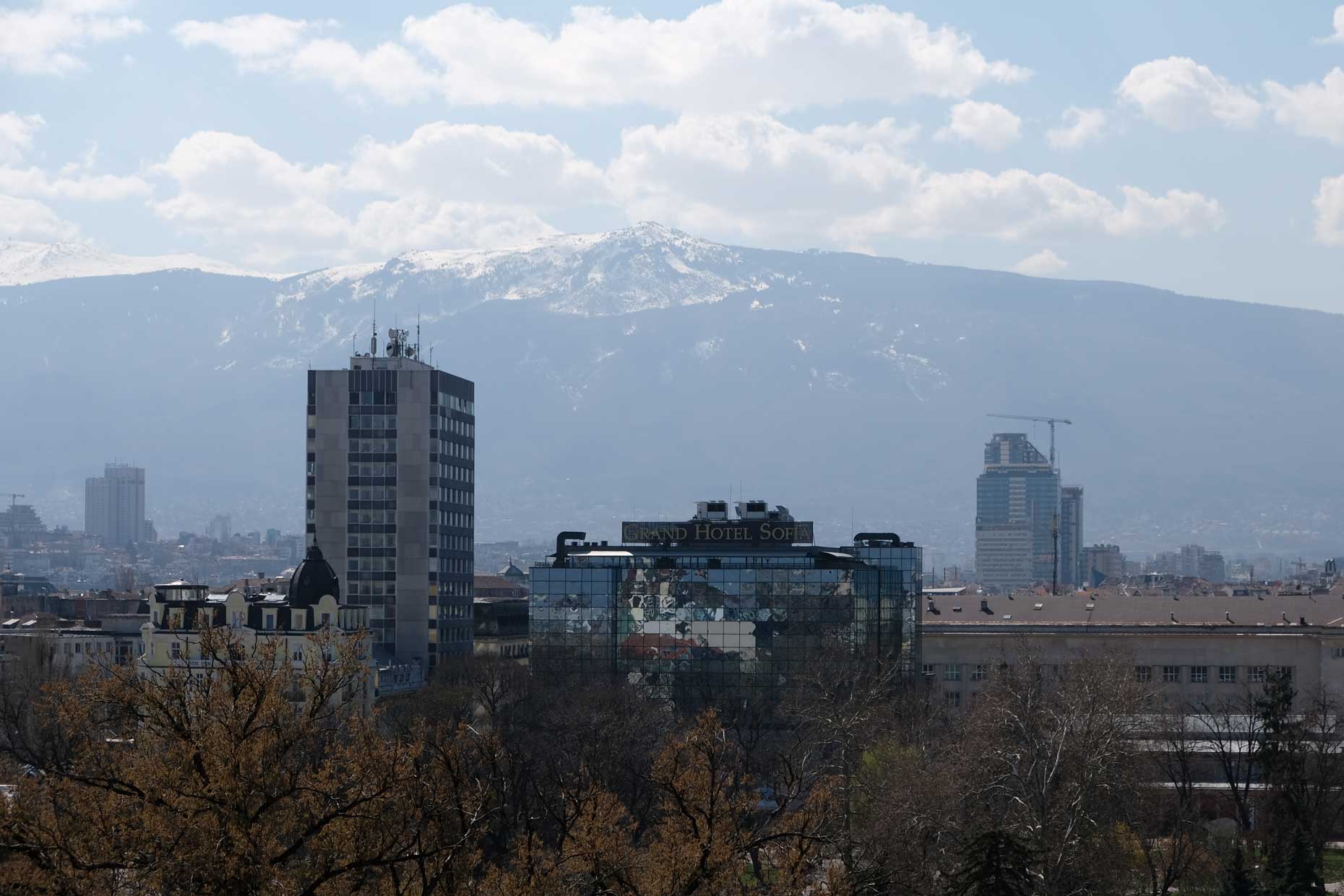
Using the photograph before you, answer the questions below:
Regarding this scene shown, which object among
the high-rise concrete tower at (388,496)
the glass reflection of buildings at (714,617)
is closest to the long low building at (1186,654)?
the glass reflection of buildings at (714,617)

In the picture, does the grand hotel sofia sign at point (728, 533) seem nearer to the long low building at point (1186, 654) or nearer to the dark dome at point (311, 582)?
the long low building at point (1186, 654)

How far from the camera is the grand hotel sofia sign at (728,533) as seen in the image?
150 metres

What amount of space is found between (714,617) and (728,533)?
8.63m

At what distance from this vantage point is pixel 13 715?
376 ft

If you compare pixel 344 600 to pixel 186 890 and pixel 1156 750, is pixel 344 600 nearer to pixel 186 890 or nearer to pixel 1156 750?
pixel 1156 750

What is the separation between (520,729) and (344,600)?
62614 mm

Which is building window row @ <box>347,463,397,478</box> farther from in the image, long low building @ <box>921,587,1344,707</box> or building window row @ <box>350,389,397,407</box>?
long low building @ <box>921,587,1344,707</box>

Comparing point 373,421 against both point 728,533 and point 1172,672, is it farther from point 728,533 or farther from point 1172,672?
point 1172,672

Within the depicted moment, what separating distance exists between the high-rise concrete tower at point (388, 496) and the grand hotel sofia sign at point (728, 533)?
1642 inches

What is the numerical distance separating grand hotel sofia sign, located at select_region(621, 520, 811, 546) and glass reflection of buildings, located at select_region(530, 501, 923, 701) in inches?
47.4

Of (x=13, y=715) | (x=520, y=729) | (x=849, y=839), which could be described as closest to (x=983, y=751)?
(x=849, y=839)

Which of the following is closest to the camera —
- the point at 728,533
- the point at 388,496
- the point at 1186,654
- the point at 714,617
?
the point at 714,617

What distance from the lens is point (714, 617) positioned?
143375 mm

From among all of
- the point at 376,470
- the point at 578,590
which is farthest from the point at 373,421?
the point at 578,590
